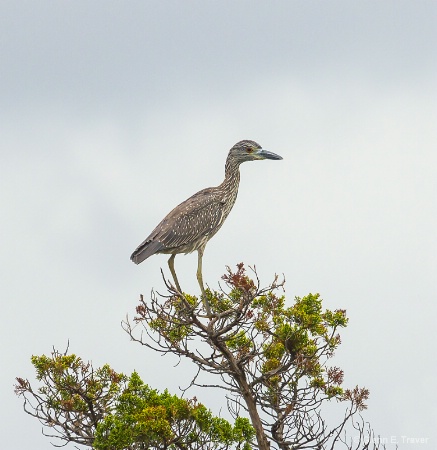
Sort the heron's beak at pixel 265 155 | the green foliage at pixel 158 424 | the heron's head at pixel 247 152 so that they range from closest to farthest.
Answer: the green foliage at pixel 158 424
the heron's beak at pixel 265 155
the heron's head at pixel 247 152

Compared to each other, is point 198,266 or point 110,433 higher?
point 198,266

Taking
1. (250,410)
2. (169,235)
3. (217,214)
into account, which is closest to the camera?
(250,410)

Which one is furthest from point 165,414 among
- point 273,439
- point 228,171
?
point 228,171

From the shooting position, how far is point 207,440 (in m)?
11.6

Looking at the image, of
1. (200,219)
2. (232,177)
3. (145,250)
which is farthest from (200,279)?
(232,177)

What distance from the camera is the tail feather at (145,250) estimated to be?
12.2 meters

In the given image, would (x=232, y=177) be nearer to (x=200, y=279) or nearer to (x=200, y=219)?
(x=200, y=219)

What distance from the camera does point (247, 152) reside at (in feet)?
45.5

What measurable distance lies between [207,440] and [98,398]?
1654 millimetres

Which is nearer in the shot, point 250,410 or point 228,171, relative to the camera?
point 250,410

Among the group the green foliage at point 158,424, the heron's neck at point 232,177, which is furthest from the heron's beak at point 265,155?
the green foliage at point 158,424

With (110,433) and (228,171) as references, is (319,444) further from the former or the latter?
(228,171)

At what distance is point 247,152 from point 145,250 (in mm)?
2739

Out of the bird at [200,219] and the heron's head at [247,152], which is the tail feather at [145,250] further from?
the heron's head at [247,152]
